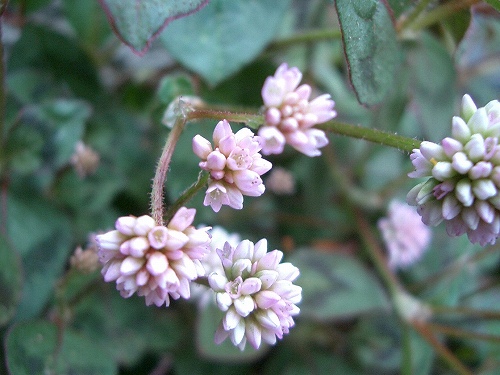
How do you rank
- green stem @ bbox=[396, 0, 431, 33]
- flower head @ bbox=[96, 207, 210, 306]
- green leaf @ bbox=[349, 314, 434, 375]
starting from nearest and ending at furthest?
flower head @ bbox=[96, 207, 210, 306] < green stem @ bbox=[396, 0, 431, 33] < green leaf @ bbox=[349, 314, 434, 375]

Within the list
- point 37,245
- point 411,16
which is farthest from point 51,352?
point 411,16

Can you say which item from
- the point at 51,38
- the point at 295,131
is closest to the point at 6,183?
the point at 51,38

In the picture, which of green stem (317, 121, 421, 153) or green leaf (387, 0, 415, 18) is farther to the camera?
green leaf (387, 0, 415, 18)

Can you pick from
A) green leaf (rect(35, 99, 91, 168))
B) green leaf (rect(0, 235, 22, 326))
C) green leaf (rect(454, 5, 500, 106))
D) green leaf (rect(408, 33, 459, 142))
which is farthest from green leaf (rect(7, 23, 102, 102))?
green leaf (rect(454, 5, 500, 106))

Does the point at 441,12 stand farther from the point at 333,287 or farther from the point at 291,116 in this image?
the point at 333,287

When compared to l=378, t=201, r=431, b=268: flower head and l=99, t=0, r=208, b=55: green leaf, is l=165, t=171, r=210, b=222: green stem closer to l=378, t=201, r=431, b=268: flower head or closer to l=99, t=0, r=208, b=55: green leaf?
l=99, t=0, r=208, b=55: green leaf

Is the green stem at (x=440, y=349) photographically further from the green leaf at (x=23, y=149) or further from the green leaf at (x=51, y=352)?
the green leaf at (x=23, y=149)

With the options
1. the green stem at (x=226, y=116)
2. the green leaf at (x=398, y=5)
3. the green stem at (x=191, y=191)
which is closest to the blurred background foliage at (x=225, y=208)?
the green leaf at (x=398, y=5)
